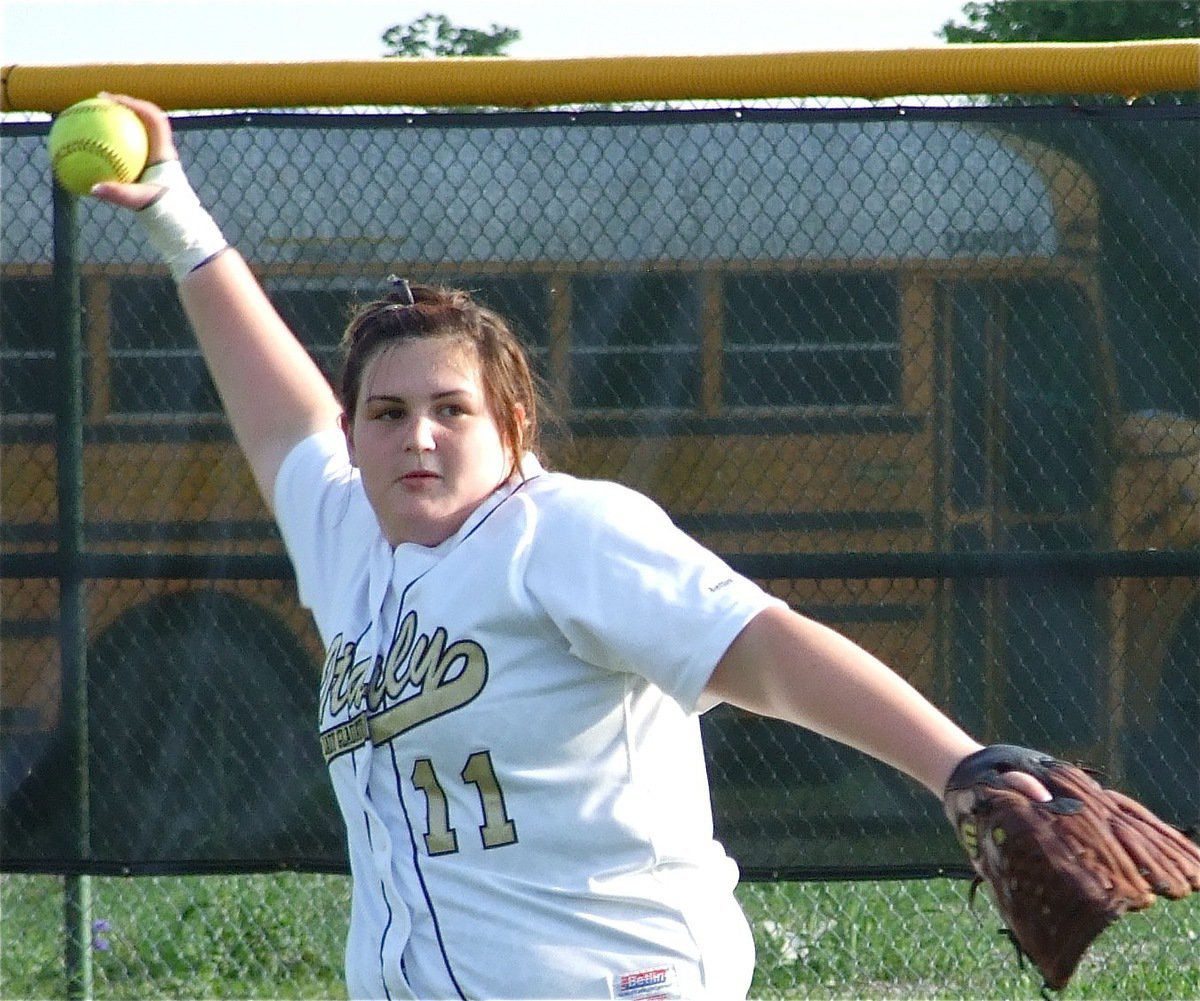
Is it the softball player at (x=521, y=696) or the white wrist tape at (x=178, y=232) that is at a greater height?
the white wrist tape at (x=178, y=232)

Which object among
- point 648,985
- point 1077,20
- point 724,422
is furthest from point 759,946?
point 1077,20

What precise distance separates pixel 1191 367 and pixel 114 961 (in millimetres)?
3098

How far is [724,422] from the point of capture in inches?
145

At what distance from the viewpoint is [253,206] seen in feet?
12.5

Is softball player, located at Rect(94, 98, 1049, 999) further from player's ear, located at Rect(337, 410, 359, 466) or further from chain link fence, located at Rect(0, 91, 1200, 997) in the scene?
chain link fence, located at Rect(0, 91, 1200, 997)

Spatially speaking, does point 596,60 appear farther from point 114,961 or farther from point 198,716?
point 114,961

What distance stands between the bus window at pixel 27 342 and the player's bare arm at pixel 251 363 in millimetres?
1210

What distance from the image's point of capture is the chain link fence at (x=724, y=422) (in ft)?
11.9

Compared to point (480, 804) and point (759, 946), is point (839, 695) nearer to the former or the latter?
point (480, 804)

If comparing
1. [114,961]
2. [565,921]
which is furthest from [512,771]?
[114,961]

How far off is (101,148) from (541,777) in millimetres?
1523

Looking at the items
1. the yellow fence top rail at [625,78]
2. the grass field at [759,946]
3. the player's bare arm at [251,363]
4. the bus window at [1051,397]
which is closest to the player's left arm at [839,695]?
the player's bare arm at [251,363]

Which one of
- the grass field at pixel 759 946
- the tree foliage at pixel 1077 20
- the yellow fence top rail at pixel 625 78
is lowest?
the grass field at pixel 759 946

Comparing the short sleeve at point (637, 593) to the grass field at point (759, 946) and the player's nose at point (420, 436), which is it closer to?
the player's nose at point (420, 436)
